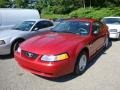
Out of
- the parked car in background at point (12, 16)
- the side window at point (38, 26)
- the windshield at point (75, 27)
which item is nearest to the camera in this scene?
the windshield at point (75, 27)

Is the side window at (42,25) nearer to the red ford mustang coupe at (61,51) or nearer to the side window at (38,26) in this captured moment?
the side window at (38,26)

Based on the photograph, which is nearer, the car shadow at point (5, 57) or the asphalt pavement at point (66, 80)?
the asphalt pavement at point (66, 80)

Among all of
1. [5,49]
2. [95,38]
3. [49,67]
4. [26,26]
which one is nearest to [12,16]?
[26,26]

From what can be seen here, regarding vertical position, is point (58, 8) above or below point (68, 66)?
below

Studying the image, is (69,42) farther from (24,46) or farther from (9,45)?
(9,45)

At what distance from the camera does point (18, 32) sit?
27.0 feet

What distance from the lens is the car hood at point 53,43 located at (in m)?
5.46

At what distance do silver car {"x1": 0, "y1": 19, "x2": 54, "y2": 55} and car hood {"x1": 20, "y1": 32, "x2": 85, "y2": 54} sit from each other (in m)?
1.62

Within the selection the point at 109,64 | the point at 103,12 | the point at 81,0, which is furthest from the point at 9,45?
the point at 81,0

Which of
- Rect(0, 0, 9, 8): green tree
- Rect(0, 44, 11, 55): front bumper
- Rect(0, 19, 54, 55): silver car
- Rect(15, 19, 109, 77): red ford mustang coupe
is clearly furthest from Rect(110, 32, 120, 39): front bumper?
Rect(0, 0, 9, 8): green tree

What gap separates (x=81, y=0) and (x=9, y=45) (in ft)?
122

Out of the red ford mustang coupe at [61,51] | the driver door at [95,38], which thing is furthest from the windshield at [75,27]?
the driver door at [95,38]

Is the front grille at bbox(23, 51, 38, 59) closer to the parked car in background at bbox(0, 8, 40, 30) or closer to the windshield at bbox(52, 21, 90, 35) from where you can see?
the windshield at bbox(52, 21, 90, 35)

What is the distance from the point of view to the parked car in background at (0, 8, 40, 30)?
10.9 m
